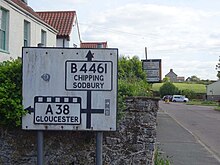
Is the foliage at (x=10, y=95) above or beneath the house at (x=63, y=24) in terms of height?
beneath

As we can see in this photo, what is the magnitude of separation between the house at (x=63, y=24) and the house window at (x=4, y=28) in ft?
38.0

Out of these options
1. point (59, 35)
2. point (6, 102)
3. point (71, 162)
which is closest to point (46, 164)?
point (71, 162)

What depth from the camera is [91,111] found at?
441 centimetres

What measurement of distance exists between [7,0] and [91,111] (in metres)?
13.6

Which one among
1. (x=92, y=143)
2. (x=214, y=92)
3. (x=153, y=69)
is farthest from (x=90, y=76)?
(x=214, y=92)

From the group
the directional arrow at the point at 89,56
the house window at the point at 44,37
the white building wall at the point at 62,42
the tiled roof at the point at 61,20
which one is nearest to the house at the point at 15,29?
the house window at the point at 44,37

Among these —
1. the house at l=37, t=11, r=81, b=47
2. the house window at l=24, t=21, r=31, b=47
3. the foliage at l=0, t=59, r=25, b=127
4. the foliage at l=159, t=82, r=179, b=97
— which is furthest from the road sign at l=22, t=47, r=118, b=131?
the foliage at l=159, t=82, r=179, b=97

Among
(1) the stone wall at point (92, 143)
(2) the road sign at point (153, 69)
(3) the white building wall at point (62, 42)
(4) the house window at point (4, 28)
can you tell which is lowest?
(1) the stone wall at point (92, 143)

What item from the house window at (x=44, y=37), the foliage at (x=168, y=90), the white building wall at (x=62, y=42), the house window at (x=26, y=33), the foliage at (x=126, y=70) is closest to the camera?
the foliage at (x=126, y=70)

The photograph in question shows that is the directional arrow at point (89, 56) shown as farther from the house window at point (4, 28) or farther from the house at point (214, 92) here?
the house at point (214, 92)

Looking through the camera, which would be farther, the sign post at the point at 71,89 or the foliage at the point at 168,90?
the foliage at the point at 168,90

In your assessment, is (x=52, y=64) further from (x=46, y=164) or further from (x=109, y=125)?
(x=46, y=164)

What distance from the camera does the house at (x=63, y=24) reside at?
29.4 meters

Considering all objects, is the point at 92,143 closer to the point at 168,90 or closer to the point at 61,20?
the point at 61,20
